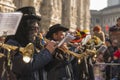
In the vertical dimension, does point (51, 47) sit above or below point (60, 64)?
above

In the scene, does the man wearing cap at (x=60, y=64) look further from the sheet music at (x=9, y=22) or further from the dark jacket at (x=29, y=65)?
the sheet music at (x=9, y=22)

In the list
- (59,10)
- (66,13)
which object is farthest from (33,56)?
(66,13)

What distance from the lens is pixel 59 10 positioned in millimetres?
50688

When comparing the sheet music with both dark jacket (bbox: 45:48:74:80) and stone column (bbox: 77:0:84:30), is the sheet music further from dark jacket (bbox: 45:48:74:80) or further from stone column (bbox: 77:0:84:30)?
stone column (bbox: 77:0:84:30)

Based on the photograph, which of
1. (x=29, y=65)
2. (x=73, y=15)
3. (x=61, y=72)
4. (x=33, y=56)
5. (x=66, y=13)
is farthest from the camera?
(x=73, y=15)

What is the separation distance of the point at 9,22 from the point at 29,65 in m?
0.56

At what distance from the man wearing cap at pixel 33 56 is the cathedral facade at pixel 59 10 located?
26675mm

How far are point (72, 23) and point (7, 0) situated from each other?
67.5ft

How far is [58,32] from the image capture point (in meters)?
6.61

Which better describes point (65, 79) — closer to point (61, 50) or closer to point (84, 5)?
point (61, 50)

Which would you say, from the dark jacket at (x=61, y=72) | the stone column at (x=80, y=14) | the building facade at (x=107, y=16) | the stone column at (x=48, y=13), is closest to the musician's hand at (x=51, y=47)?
the dark jacket at (x=61, y=72)

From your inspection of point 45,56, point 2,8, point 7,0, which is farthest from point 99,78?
point 7,0

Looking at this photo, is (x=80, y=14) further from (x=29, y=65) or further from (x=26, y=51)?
(x=26, y=51)

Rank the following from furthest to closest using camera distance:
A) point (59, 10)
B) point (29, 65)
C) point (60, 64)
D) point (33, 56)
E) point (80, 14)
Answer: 1. point (80, 14)
2. point (59, 10)
3. point (60, 64)
4. point (33, 56)
5. point (29, 65)
